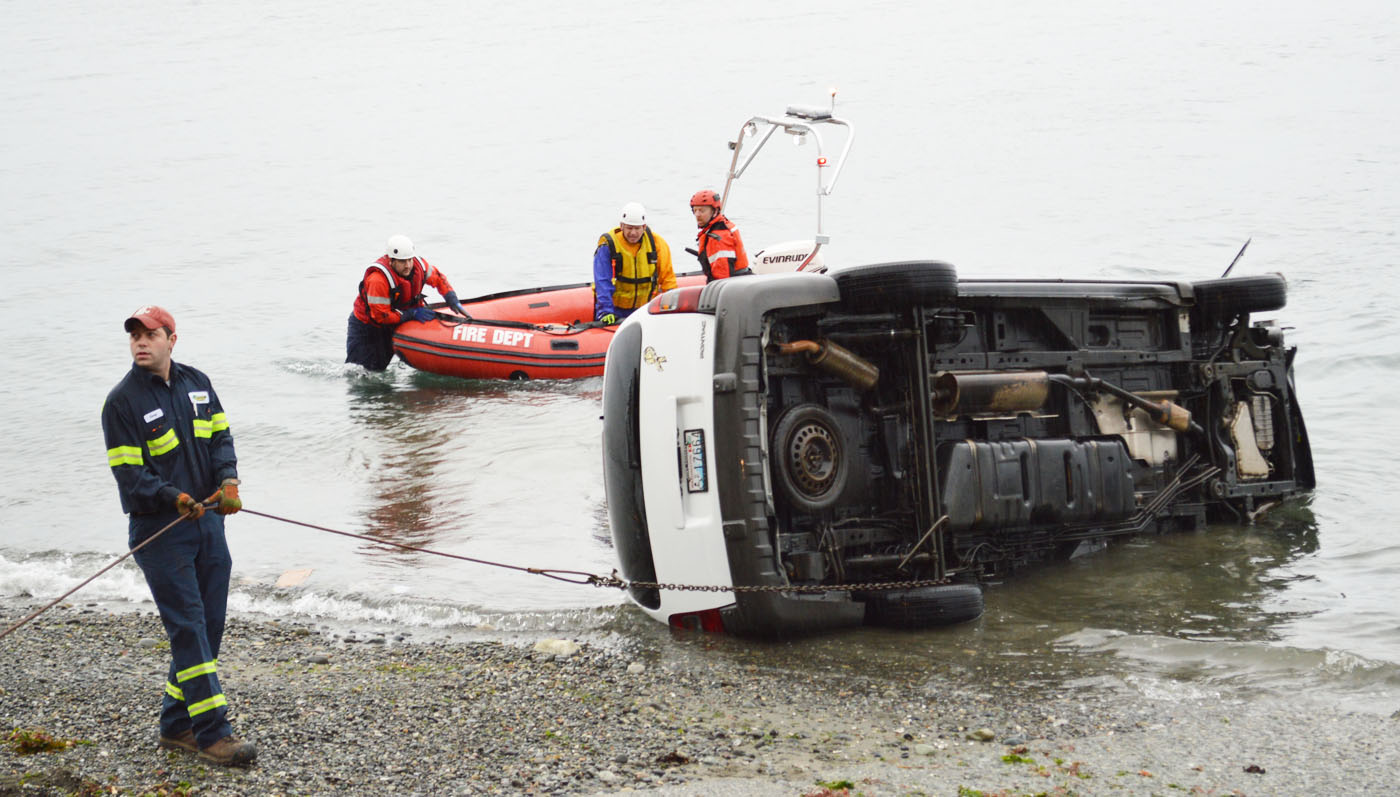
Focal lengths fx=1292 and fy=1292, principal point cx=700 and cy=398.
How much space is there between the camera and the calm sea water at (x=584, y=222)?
22.8ft

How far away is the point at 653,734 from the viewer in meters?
4.69

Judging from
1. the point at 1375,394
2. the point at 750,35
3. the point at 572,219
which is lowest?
the point at 1375,394

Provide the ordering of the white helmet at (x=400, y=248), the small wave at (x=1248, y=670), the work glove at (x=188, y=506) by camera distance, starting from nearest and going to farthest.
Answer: the work glove at (x=188, y=506) → the small wave at (x=1248, y=670) → the white helmet at (x=400, y=248)

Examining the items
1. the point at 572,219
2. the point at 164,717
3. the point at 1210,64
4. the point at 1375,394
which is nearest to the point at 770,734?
the point at 164,717

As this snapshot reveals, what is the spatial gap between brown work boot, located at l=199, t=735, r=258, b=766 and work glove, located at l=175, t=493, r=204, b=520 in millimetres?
772

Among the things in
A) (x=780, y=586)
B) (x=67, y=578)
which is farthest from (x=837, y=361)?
(x=67, y=578)

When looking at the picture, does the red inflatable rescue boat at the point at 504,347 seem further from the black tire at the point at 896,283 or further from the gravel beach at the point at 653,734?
the gravel beach at the point at 653,734

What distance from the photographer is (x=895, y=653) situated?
572 cm

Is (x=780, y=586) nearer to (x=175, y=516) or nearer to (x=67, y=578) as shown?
(x=175, y=516)

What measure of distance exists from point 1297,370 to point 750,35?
32821 millimetres

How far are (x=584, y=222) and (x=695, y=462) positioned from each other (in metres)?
22.6

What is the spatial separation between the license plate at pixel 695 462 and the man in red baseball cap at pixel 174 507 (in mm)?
1865

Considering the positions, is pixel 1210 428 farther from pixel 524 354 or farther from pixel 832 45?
pixel 832 45

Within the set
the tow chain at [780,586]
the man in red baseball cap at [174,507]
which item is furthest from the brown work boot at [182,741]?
the tow chain at [780,586]
